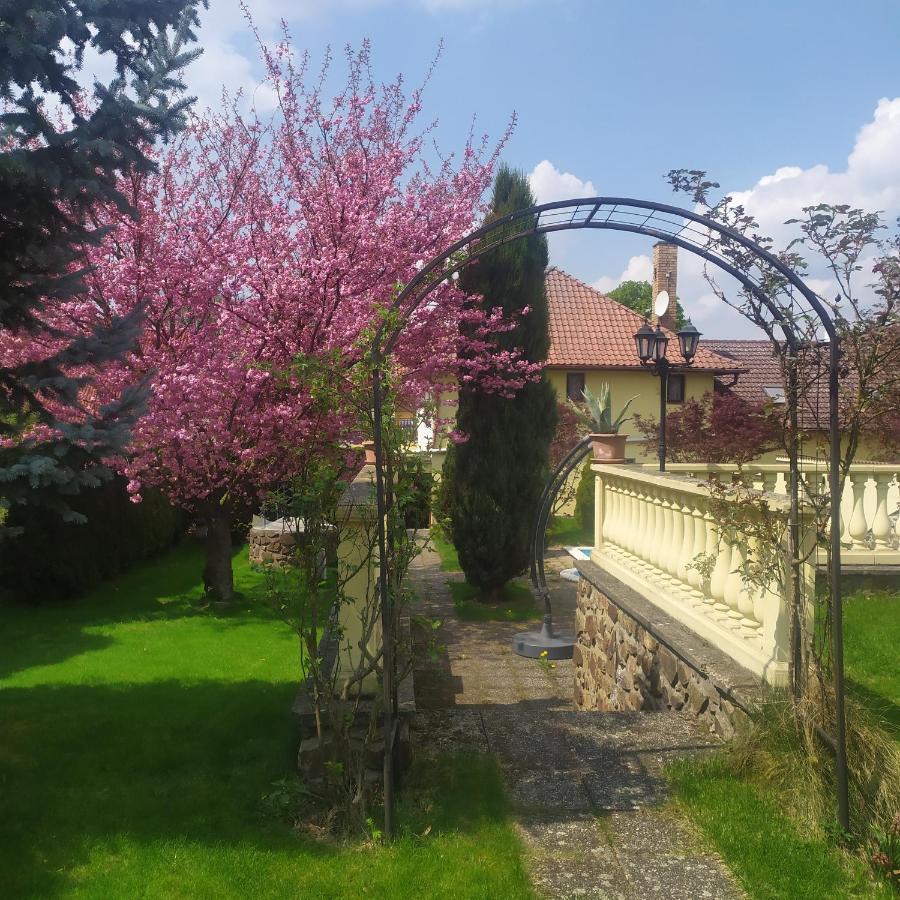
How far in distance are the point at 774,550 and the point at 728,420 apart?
10409 mm

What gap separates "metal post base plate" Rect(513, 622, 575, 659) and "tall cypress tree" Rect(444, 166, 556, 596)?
8.32ft

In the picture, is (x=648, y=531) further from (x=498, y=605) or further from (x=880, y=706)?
(x=498, y=605)

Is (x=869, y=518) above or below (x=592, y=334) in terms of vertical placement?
below

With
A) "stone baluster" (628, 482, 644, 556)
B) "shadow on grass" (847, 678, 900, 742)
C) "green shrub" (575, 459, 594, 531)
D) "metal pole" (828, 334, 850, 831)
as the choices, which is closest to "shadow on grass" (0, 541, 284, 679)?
"stone baluster" (628, 482, 644, 556)

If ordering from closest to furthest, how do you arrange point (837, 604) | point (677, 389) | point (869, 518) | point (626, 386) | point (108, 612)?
point (837, 604), point (869, 518), point (108, 612), point (626, 386), point (677, 389)

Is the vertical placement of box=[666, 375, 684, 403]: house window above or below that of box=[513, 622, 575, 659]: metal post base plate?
above

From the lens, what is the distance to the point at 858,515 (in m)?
6.85

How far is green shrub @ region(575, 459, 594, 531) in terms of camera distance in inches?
651

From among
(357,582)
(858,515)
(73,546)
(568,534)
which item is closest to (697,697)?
(357,582)

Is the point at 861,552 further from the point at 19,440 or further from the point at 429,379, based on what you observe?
the point at 19,440

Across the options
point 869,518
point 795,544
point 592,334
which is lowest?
point 869,518

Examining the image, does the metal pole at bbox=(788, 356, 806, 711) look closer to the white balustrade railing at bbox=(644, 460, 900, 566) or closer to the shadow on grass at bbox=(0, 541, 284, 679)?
the white balustrade railing at bbox=(644, 460, 900, 566)

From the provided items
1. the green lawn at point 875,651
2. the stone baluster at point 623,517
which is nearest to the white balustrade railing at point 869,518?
the green lawn at point 875,651

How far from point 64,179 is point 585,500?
13753mm
